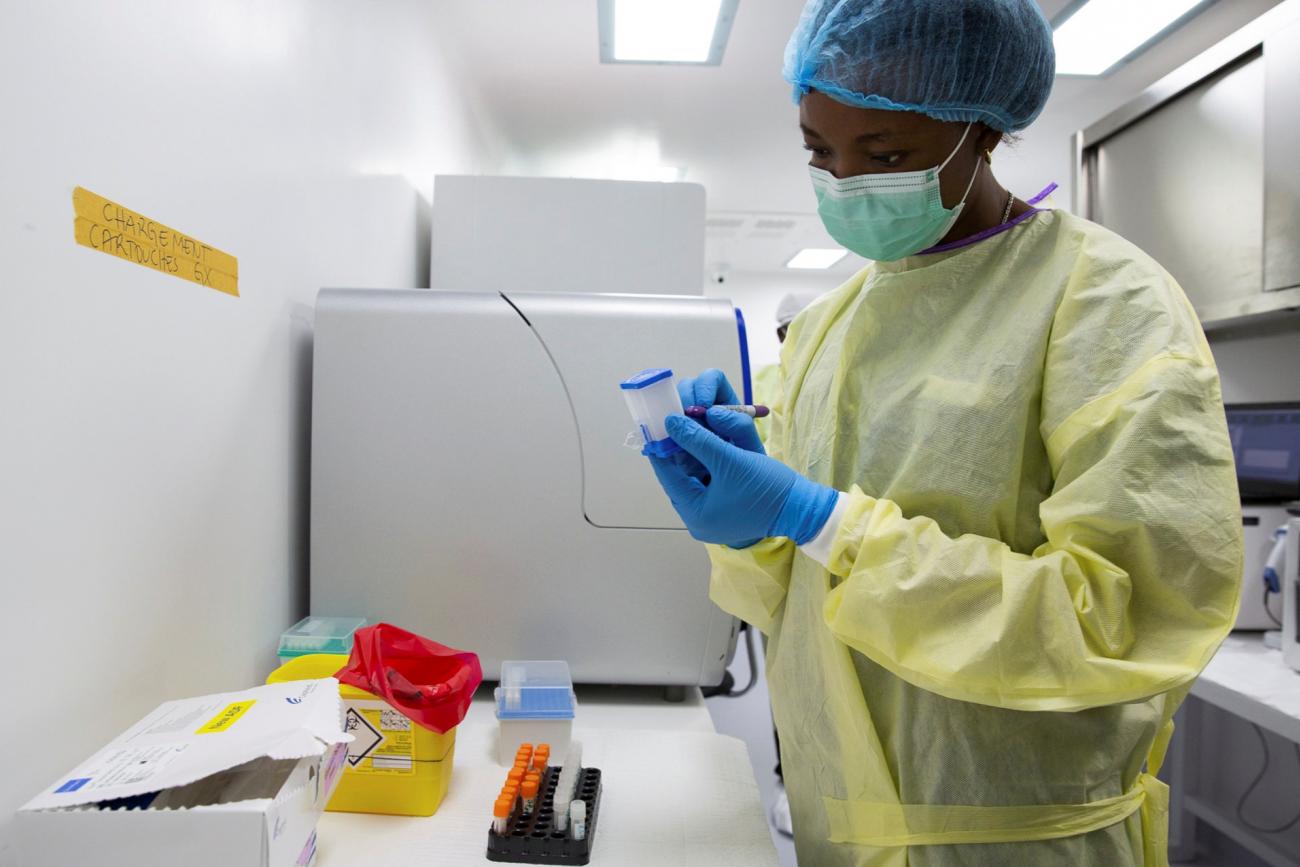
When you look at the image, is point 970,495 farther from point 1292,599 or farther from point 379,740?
point 1292,599

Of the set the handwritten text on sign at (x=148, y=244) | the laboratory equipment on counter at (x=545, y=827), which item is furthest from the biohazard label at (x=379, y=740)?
the handwritten text on sign at (x=148, y=244)

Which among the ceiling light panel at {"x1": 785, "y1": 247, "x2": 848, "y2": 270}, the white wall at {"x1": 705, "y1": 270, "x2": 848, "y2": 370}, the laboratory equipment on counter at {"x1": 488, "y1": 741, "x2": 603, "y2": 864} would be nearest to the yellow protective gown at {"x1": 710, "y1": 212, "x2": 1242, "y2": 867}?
the laboratory equipment on counter at {"x1": 488, "y1": 741, "x2": 603, "y2": 864}

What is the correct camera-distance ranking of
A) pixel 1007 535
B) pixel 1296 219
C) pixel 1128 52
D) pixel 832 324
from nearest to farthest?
pixel 1007 535
pixel 832 324
pixel 1296 219
pixel 1128 52

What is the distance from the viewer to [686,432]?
725 mm

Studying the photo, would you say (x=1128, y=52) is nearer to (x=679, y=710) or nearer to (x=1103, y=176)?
(x=1103, y=176)

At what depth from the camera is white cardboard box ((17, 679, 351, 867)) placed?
0.51 metres

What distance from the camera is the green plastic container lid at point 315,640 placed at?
3.11 feet

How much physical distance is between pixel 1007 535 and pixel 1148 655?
0.47ft

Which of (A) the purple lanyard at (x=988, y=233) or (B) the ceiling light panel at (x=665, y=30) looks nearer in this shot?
(A) the purple lanyard at (x=988, y=233)

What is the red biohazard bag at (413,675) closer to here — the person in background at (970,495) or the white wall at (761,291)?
the person in background at (970,495)

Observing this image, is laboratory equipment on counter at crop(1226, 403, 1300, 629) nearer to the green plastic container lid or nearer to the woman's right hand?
the woman's right hand

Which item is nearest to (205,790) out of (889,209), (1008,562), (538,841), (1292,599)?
(538,841)

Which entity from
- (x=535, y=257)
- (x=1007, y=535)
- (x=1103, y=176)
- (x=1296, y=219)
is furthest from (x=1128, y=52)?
(x=1007, y=535)

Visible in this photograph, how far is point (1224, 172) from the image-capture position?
191 centimetres
